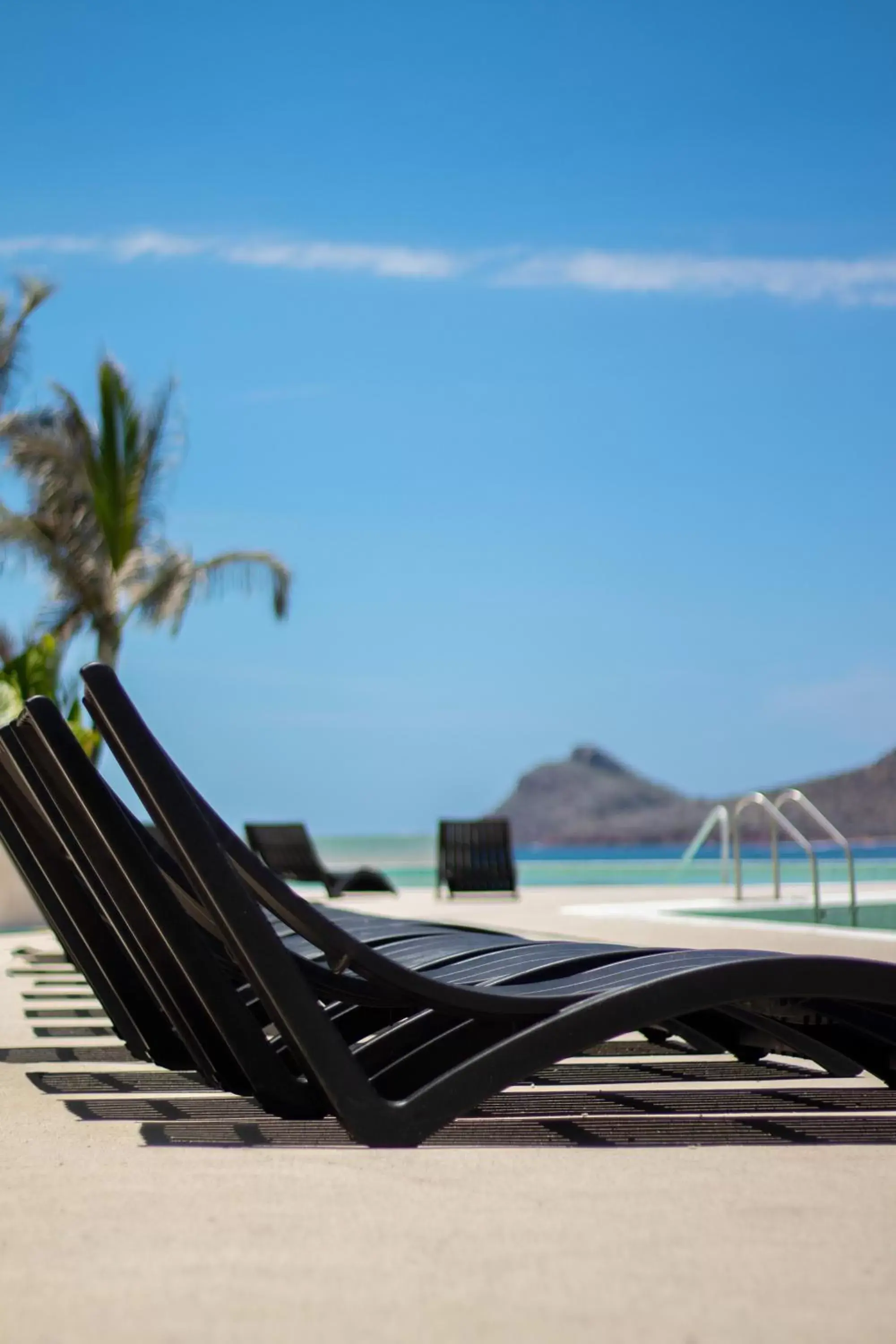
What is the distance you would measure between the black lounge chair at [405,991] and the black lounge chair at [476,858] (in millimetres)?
14468

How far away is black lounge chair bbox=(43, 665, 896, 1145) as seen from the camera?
3.34 m

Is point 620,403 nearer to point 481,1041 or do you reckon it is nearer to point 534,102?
point 534,102

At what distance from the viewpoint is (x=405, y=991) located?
3504 mm

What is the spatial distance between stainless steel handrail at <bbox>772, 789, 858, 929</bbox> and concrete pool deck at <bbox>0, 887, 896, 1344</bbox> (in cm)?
853

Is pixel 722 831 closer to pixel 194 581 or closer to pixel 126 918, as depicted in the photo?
pixel 194 581

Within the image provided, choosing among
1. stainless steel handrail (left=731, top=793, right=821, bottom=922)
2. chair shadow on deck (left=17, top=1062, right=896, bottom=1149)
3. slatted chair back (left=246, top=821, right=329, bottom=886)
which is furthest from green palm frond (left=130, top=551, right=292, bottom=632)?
chair shadow on deck (left=17, top=1062, right=896, bottom=1149)

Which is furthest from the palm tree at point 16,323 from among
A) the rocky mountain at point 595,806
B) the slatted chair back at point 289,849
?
the rocky mountain at point 595,806

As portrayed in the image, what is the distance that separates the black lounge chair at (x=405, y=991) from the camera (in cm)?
334

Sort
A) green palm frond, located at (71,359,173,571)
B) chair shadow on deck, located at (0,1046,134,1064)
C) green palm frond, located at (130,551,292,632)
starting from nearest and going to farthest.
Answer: chair shadow on deck, located at (0,1046,134,1064), green palm frond, located at (130,551,292,632), green palm frond, located at (71,359,173,571)

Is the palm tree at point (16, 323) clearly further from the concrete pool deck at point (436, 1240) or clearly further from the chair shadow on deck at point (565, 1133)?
the chair shadow on deck at point (565, 1133)

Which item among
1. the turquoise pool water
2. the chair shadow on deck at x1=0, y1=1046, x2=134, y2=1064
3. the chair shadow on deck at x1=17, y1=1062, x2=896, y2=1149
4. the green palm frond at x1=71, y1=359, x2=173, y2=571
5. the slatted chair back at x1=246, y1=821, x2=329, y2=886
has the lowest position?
the turquoise pool water

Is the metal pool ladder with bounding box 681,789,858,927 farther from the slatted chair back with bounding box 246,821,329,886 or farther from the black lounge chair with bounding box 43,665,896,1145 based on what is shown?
the black lounge chair with bounding box 43,665,896,1145

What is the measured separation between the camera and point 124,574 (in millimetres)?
21266

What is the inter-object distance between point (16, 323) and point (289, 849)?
9.17 m
